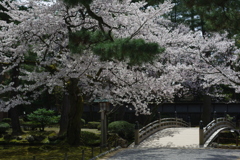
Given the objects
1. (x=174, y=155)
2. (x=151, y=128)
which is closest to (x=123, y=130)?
(x=151, y=128)

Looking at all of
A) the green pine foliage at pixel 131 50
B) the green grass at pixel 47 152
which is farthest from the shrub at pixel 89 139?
the green pine foliage at pixel 131 50

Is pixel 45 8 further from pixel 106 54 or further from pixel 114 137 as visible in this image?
pixel 114 137

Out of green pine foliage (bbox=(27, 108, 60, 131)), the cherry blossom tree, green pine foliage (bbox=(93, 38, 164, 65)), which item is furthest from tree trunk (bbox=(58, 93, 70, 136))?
green pine foliage (bbox=(93, 38, 164, 65))

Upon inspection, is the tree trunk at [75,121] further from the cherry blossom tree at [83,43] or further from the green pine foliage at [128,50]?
the green pine foliage at [128,50]

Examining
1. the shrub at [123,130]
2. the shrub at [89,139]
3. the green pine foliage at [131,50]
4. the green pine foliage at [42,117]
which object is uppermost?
the green pine foliage at [131,50]

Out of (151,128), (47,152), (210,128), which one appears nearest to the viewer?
(47,152)

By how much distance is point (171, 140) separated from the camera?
19.0m

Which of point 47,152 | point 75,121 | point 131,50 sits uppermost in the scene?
point 131,50

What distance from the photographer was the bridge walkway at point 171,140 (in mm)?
17609

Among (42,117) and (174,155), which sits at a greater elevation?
(42,117)

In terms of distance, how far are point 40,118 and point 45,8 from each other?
14187 millimetres

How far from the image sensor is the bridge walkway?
1761 centimetres

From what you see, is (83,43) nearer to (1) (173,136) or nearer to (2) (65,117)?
(1) (173,136)

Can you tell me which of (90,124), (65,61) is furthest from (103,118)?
(90,124)
